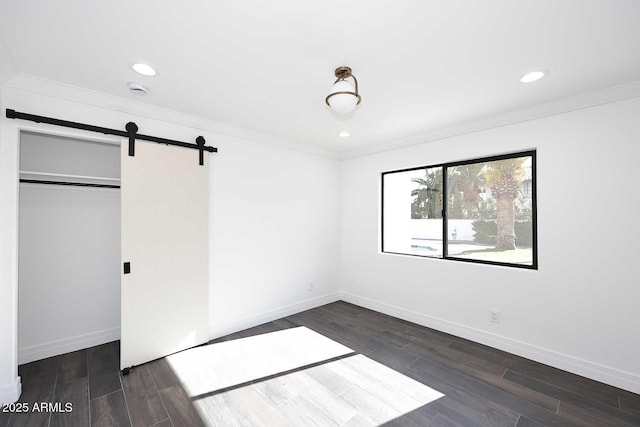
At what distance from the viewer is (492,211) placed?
10.7 ft

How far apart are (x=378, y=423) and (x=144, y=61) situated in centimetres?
313

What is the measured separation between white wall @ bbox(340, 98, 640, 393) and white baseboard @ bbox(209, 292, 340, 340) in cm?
169

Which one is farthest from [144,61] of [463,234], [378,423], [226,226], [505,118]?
[463,234]

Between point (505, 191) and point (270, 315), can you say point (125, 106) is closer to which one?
point (270, 315)

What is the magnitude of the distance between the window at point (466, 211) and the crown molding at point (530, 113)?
37 cm

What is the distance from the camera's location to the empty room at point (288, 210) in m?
1.79

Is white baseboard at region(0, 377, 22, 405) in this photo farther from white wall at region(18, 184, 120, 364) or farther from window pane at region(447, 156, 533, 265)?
window pane at region(447, 156, 533, 265)

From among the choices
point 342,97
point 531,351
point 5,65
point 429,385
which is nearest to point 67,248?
point 5,65

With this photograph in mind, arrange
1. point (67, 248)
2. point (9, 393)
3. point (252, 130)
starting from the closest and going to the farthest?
point (9, 393)
point (67, 248)
point (252, 130)

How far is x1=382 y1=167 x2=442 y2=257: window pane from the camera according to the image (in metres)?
3.83

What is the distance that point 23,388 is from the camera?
226 centimetres

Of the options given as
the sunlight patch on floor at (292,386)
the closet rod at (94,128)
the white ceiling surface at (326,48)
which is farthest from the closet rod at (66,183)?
the sunlight patch on floor at (292,386)

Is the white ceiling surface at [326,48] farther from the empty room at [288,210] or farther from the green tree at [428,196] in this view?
the green tree at [428,196]

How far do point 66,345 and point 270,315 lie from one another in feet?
7.14
